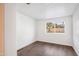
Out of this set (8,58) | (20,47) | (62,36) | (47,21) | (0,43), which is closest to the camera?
(8,58)

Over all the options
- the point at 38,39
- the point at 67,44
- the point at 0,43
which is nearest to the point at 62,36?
the point at 67,44

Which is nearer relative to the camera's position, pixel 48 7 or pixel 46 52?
pixel 48 7

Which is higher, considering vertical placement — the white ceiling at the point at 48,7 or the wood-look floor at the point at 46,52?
the white ceiling at the point at 48,7

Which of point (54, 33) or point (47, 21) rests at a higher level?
point (47, 21)

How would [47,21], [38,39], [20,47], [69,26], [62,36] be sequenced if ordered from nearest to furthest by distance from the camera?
1. [20,47]
2. [69,26]
3. [62,36]
4. [47,21]
5. [38,39]

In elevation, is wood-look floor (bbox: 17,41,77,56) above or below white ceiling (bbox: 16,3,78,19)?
below

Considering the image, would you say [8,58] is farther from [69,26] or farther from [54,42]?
[54,42]

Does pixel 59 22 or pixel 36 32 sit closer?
pixel 59 22

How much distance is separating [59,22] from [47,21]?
0.90 m

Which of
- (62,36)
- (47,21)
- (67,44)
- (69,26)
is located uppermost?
(47,21)

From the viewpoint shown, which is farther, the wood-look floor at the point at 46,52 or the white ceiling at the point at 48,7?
the wood-look floor at the point at 46,52

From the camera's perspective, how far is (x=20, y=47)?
4.43 m

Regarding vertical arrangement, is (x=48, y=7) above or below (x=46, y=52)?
above

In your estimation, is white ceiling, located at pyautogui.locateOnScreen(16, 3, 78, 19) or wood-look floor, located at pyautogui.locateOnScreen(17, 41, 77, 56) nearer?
white ceiling, located at pyautogui.locateOnScreen(16, 3, 78, 19)
